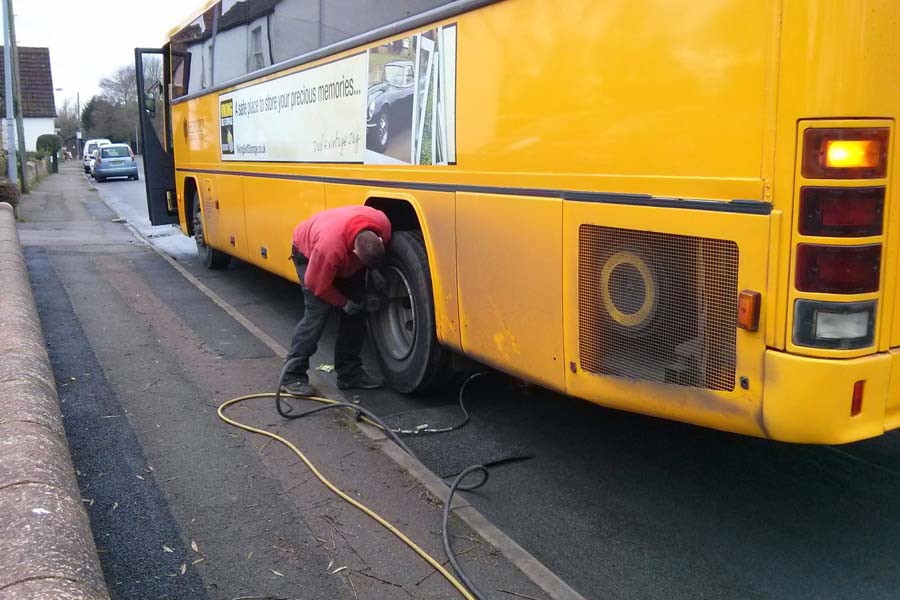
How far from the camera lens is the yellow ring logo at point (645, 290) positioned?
3594 millimetres

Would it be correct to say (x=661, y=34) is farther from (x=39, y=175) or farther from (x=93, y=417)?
(x=39, y=175)

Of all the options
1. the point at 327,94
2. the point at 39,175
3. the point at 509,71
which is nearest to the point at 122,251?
the point at 327,94

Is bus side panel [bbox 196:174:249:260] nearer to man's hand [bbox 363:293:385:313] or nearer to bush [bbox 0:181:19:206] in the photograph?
man's hand [bbox 363:293:385:313]

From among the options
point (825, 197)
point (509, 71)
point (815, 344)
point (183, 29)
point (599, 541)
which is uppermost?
point (183, 29)

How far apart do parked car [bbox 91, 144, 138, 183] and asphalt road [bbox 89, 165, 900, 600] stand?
35.7m

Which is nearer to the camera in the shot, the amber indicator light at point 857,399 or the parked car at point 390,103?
the amber indicator light at point 857,399

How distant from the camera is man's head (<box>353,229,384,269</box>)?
532 centimetres

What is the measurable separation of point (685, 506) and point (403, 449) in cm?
161

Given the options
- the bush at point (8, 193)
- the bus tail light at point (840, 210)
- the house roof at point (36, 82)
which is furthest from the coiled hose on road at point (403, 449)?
the house roof at point (36, 82)

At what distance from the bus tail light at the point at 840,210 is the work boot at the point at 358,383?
12.3 feet

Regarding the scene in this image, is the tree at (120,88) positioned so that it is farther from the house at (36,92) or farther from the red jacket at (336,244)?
the red jacket at (336,244)

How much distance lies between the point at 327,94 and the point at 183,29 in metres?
5.30

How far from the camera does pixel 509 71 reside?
14.0ft

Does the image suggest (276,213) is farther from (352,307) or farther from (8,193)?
(8,193)
